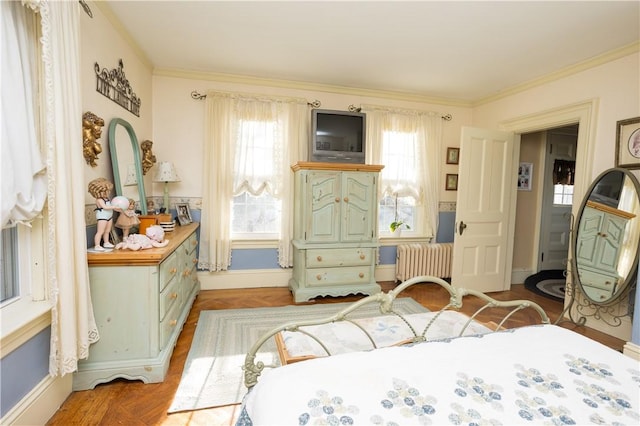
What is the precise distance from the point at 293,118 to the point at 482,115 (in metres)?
2.71

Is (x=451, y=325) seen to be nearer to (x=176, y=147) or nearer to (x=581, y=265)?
(x=581, y=265)

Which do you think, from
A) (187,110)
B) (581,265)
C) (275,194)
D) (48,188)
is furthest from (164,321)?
(581,265)

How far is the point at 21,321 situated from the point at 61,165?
767mm

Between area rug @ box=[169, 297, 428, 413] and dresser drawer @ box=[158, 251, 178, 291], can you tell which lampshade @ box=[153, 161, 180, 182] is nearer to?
dresser drawer @ box=[158, 251, 178, 291]

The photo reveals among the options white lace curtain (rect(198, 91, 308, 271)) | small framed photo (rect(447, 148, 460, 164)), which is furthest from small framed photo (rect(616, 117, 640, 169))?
white lace curtain (rect(198, 91, 308, 271))

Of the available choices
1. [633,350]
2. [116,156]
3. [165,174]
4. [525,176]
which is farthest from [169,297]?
[525,176]

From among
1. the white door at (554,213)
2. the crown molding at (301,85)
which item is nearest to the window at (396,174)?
the crown molding at (301,85)

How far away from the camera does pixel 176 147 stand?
3.54m

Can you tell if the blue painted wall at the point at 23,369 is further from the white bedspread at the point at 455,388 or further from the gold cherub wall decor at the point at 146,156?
the gold cherub wall decor at the point at 146,156

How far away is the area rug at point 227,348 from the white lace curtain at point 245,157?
0.83 metres

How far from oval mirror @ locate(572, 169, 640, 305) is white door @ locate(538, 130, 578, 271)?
1734 mm

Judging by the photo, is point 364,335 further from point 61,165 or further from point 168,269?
point 61,165

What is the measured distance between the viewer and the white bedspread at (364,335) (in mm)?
1894

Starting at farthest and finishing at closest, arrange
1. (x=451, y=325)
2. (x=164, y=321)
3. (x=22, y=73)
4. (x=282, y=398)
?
(x=451, y=325)
(x=164, y=321)
(x=22, y=73)
(x=282, y=398)
